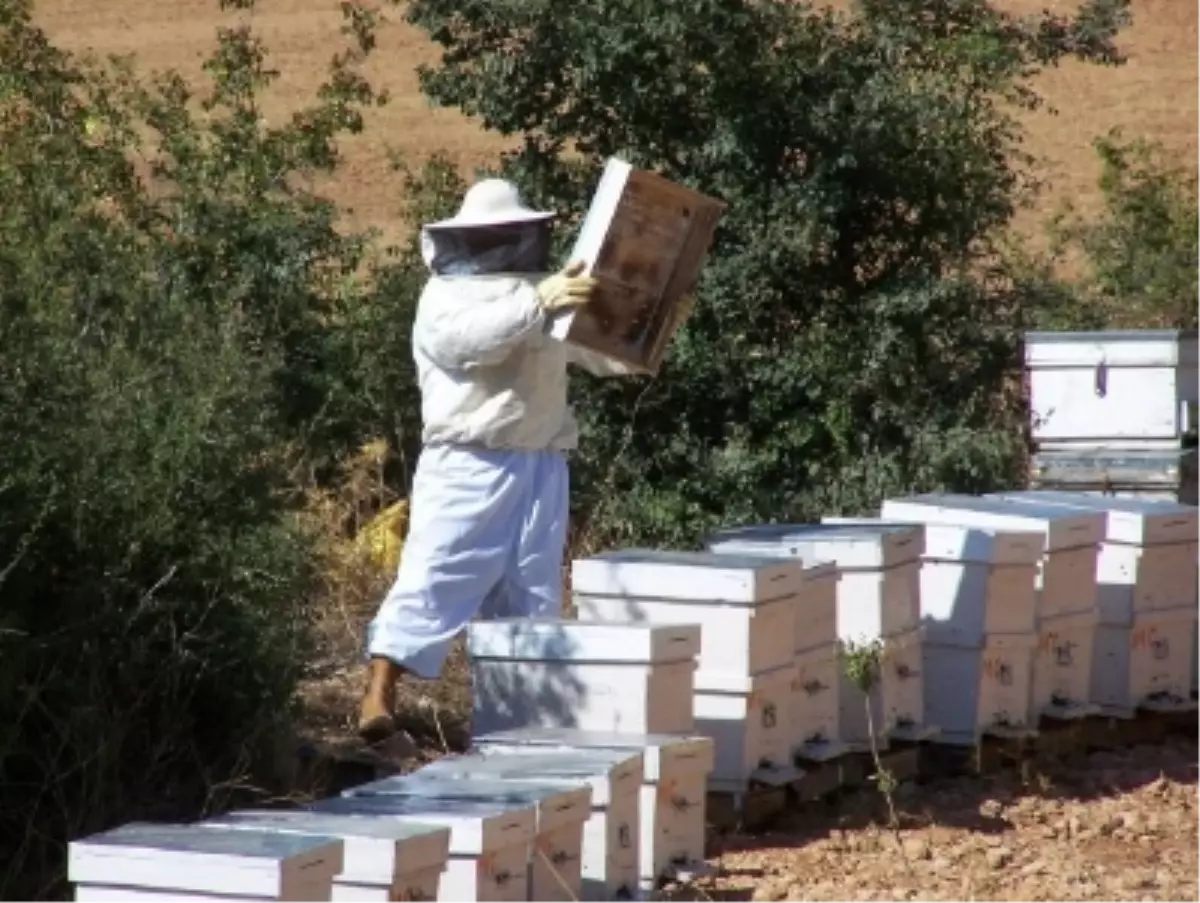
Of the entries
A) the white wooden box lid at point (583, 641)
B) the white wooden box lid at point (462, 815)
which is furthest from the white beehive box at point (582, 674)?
the white wooden box lid at point (462, 815)

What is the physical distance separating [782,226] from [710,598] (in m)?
4.72

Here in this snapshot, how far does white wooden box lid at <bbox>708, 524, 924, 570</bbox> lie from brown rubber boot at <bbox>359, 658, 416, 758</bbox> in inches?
47.2

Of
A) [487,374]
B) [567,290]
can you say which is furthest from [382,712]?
[567,290]

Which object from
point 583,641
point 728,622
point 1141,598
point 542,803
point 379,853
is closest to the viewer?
point 379,853

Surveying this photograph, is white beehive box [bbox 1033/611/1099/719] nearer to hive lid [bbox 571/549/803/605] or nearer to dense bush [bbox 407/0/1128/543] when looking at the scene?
hive lid [bbox 571/549/803/605]

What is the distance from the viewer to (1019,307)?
44.5 ft

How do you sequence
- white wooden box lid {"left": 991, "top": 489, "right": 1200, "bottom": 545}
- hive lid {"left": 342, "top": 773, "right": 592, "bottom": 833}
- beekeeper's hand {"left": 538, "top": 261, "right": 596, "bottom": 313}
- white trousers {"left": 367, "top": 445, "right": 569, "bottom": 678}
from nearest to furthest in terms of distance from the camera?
hive lid {"left": 342, "top": 773, "right": 592, "bottom": 833} < beekeeper's hand {"left": 538, "top": 261, "right": 596, "bottom": 313} < white trousers {"left": 367, "top": 445, "right": 569, "bottom": 678} < white wooden box lid {"left": 991, "top": 489, "right": 1200, "bottom": 545}

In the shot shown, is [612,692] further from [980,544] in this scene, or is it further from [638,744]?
[980,544]

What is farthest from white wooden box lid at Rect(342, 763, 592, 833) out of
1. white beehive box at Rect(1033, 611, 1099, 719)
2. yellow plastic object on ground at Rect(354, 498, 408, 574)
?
yellow plastic object on ground at Rect(354, 498, 408, 574)

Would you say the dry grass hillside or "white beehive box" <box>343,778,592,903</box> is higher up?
the dry grass hillside

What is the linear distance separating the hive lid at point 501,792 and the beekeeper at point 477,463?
1779 mm

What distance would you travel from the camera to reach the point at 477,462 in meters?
8.80

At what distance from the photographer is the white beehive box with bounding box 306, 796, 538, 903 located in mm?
6434

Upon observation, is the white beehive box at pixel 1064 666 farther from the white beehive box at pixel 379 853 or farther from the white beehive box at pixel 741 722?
the white beehive box at pixel 379 853
